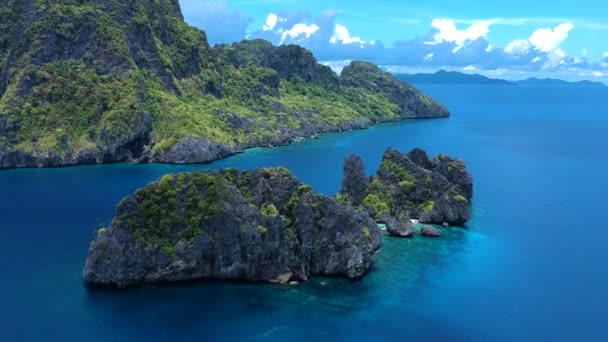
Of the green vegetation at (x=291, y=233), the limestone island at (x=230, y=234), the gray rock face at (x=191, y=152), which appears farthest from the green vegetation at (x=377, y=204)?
the gray rock face at (x=191, y=152)

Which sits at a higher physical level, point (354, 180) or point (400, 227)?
point (354, 180)

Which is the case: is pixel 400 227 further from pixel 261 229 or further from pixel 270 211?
pixel 261 229

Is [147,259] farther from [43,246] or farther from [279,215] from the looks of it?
[43,246]

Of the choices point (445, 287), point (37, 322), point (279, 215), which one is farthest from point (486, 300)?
point (37, 322)

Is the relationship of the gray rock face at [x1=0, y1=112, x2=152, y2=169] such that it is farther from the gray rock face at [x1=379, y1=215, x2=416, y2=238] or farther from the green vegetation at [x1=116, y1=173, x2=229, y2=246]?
the gray rock face at [x1=379, y1=215, x2=416, y2=238]

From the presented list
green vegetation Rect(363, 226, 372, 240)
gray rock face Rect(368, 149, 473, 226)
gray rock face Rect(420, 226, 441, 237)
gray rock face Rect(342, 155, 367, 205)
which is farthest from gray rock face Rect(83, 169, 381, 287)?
gray rock face Rect(368, 149, 473, 226)

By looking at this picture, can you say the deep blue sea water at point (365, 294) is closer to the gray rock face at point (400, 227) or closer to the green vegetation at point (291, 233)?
the gray rock face at point (400, 227)

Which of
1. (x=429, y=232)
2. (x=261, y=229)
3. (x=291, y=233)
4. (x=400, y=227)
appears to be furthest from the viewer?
(x=429, y=232)

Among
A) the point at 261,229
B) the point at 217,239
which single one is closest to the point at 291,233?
the point at 261,229
